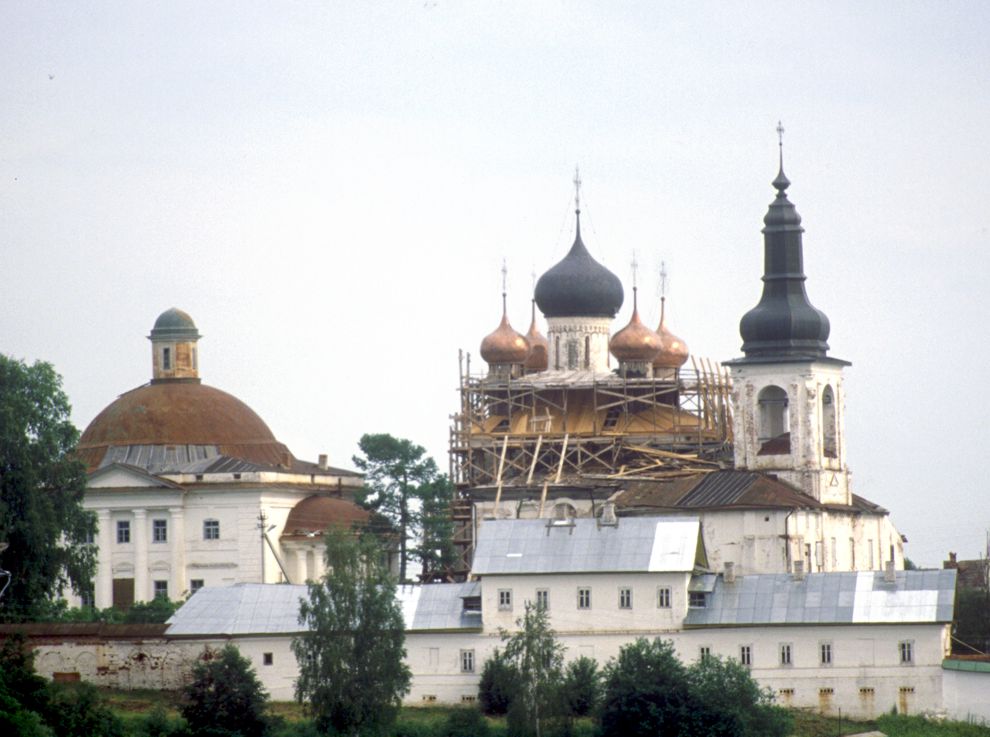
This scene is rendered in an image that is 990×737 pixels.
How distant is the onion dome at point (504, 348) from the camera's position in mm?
88625

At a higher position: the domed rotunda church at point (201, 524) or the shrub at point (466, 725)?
the domed rotunda church at point (201, 524)

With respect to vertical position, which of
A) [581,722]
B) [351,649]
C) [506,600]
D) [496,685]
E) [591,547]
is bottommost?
[581,722]

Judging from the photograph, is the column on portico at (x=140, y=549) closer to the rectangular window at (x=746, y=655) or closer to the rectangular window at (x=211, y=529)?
the rectangular window at (x=211, y=529)

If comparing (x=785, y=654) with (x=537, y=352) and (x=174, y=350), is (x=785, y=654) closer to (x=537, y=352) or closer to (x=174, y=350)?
(x=537, y=352)

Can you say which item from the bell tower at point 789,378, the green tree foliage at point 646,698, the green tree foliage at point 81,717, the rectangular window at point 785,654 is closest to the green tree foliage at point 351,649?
the green tree foliage at point 646,698

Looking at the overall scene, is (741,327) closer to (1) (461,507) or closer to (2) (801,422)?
(2) (801,422)

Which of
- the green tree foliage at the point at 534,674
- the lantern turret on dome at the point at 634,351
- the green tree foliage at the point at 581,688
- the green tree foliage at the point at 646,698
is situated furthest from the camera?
the lantern turret on dome at the point at 634,351

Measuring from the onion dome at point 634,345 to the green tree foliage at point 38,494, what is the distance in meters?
17.8

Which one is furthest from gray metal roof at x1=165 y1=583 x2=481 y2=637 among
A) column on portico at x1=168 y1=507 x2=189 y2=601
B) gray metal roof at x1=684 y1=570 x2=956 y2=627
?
column on portico at x1=168 y1=507 x2=189 y2=601

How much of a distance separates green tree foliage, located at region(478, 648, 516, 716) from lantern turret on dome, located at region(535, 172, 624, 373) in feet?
77.7

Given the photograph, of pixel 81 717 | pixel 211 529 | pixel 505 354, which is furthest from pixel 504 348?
pixel 81 717

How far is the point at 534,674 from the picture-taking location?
206 feet

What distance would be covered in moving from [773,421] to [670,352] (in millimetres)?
9889

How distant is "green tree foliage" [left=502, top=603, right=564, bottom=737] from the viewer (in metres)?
61.7
